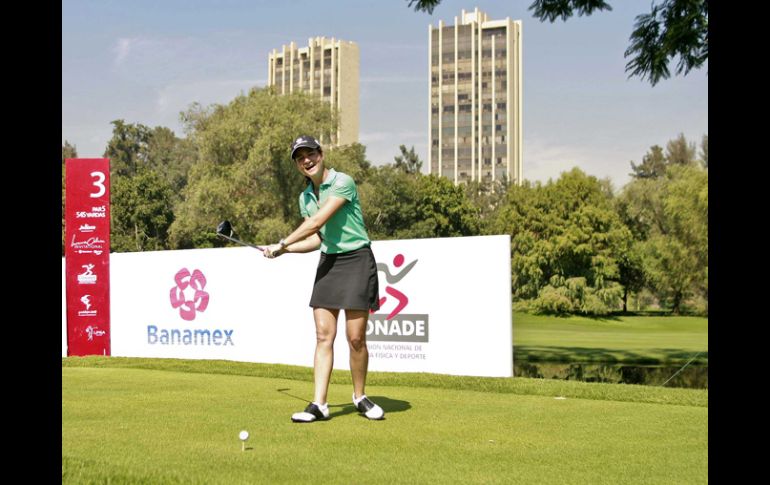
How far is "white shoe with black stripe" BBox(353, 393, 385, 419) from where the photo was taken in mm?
5401

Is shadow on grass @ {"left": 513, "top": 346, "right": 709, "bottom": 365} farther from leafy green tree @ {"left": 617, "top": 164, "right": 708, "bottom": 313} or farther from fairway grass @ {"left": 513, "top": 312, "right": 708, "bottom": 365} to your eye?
leafy green tree @ {"left": 617, "top": 164, "right": 708, "bottom": 313}

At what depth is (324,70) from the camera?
601 feet

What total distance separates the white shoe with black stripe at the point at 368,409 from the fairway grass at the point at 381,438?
2.9 inches

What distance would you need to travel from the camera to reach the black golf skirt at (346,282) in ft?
19.3

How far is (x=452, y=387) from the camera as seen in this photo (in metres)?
8.44

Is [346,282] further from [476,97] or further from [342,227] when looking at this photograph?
[476,97]

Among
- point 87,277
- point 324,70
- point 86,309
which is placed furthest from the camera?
point 324,70

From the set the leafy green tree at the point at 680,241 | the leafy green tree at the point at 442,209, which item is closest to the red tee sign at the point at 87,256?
the leafy green tree at the point at 680,241

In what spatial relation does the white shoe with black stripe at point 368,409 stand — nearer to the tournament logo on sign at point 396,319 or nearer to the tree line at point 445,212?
the tournament logo on sign at point 396,319

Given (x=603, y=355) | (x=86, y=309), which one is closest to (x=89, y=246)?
(x=86, y=309)

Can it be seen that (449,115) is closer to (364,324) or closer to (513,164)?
(513,164)

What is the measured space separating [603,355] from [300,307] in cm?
1348

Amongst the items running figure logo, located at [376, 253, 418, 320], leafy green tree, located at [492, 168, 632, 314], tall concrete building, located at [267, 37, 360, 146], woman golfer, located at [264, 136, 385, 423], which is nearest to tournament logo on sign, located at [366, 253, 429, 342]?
running figure logo, located at [376, 253, 418, 320]

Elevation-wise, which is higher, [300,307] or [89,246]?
[89,246]
